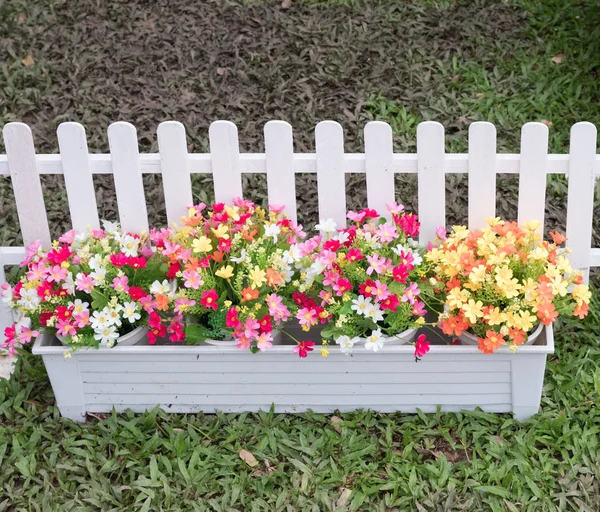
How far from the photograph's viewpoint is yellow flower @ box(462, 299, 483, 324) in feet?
9.52

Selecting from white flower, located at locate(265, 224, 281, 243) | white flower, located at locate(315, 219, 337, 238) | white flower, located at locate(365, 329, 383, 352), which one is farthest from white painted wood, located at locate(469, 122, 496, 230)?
white flower, located at locate(265, 224, 281, 243)

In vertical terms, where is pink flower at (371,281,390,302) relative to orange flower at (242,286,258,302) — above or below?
below

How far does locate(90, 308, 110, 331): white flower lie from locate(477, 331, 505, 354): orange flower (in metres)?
1.41

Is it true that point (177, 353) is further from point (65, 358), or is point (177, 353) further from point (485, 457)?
point (485, 457)

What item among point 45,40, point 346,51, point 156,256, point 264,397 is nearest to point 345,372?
point 264,397

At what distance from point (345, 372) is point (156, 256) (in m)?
0.90

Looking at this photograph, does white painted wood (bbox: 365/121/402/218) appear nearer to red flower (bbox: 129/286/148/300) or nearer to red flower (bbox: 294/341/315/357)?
red flower (bbox: 294/341/315/357)

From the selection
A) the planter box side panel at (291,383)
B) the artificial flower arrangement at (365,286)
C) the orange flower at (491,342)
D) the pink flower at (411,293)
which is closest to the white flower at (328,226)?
the artificial flower arrangement at (365,286)

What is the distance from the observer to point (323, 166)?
10.7 feet

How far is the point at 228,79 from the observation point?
5566 millimetres

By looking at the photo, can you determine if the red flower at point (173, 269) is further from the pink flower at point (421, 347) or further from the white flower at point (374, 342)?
the pink flower at point (421, 347)

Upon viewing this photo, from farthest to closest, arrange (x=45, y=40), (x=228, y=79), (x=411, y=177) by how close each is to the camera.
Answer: (x=45, y=40)
(x=228, y=79)
(x=411, y=177)

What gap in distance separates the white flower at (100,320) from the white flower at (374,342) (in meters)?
1.00

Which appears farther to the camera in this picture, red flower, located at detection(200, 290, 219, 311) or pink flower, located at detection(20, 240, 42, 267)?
pink flower, located at detection(20, 240, 42, 267)
